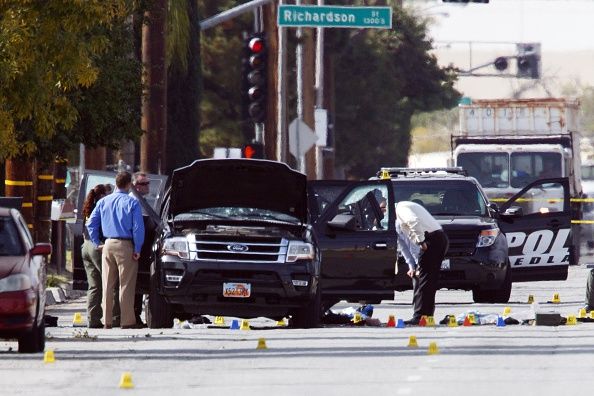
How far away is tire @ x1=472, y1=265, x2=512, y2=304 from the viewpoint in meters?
26.5

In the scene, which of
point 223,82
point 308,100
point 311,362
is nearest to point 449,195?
point 311,362

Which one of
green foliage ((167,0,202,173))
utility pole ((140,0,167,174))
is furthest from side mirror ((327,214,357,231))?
green foliage ((167,0,202,173))

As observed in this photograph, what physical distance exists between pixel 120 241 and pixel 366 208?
3873mm

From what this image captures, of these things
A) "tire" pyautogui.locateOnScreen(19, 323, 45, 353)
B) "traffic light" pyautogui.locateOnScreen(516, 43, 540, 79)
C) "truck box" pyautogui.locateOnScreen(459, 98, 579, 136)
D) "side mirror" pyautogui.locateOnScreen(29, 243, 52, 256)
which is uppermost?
"traffic light" pyautogui.locateOnScreen(516, 43, 540, 79)

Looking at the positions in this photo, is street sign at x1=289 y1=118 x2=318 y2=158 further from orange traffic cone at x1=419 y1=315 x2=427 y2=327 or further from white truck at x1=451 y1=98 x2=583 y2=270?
orange traffic cone at x1=419 y1=315 x2=427 y2=327

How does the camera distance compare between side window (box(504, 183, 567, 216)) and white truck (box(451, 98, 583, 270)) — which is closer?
side window (box(504, 183, 567, 216))

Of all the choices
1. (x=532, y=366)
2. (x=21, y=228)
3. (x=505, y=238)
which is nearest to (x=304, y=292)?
(x=21, y=228)

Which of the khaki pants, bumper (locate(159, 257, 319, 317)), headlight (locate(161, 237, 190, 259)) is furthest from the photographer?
the khaki pants

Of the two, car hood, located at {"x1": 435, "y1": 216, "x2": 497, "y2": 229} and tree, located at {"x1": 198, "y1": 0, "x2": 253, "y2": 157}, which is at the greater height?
tree, located at {"x1": 198, "y1": 0, "x2": 253, "y2": 157}

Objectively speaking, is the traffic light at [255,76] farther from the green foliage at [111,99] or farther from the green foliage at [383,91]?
the green foliage at [383,91]

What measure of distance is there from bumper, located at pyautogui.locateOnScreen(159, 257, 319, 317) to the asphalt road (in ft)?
1.15

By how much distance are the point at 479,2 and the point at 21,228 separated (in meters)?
24.0

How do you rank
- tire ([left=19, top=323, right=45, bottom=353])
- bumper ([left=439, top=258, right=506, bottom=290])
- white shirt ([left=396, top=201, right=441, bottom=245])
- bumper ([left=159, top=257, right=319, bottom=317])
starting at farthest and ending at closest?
bumper ([left=439, top=258, right=506, bottom=290])
white shirt ([left=396, top=201, right=441, bottom=245])
bumper ([left=159, top=257, right=319, bottom=317])
tire ([left=19, top=323, right=45, bottom=353])

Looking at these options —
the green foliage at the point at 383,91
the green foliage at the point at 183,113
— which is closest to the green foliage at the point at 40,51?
the green foliage at the point at 183,113
